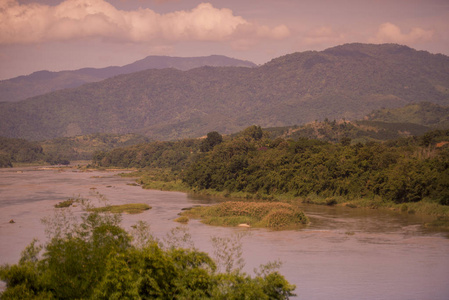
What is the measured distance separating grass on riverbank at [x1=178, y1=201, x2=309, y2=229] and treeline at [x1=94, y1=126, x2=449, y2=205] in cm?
1378

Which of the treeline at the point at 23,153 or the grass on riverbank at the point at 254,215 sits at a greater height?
the treeline at the point at 23,153

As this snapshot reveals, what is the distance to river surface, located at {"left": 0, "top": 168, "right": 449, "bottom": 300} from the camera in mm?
31234

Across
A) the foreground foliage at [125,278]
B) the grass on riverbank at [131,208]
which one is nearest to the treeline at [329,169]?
the grass on riverbank at [131,208]

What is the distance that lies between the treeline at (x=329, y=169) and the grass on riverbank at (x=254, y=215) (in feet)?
45.2

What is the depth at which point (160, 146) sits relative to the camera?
5812 inches

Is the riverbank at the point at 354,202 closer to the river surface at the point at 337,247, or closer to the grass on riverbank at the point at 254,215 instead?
the river surface at the point at 337,247

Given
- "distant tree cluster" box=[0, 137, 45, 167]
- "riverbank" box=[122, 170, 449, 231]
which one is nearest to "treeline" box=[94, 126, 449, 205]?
"riverbank" box=[122, 170, 449, 231]

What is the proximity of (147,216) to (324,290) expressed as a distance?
90.8 feet

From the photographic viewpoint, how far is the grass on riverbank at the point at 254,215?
49.7 m

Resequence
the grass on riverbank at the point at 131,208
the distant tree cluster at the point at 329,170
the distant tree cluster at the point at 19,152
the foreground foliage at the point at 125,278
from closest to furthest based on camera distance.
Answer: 1. the foreground foliage at the point at 125,278
2. the grass on riverbank at the point at 131,208
3. the distant tree cluster at the point at 329,170
4. the distant tree cluster at the point at 19,152

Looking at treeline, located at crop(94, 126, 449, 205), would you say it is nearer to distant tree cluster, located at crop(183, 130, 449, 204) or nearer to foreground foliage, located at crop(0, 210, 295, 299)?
distant tree cluster, located at crop(183, 130, 449, 204)

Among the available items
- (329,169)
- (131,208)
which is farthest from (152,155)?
(131,208)

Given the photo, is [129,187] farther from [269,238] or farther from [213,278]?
[213,278]

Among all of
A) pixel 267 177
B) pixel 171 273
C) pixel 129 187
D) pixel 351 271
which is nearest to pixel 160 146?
pixel 129 187
